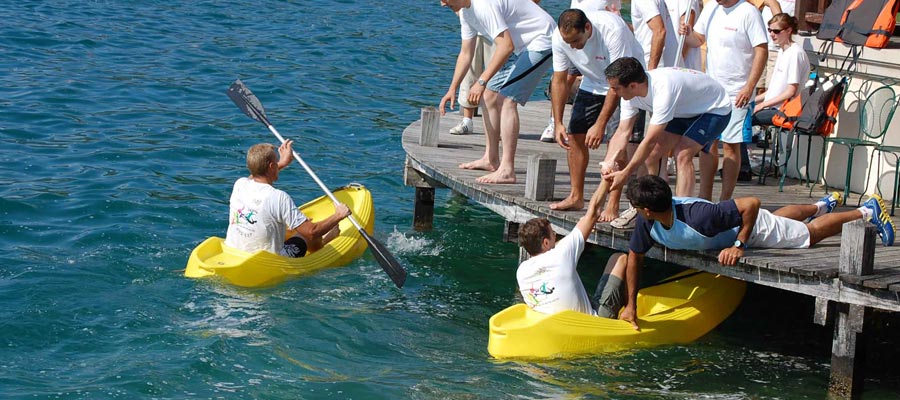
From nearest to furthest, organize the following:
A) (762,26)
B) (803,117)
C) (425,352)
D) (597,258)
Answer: (425,352) → (762,26) → (803,117) → (597,258)

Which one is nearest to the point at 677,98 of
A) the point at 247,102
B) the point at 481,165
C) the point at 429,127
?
the point at 481,165

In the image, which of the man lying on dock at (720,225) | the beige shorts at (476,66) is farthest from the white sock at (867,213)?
the beige shorts at (476,66)

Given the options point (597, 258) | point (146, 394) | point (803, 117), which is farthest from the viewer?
point (597, 258)

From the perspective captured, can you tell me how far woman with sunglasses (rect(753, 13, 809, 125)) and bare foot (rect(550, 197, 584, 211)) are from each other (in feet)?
7.93

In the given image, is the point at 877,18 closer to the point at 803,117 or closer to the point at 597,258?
the point at 803,117

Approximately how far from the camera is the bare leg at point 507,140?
10.2m

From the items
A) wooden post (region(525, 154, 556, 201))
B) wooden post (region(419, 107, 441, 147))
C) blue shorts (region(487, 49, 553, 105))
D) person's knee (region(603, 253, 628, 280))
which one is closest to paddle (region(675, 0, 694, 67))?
blue shorts (region(487, 49, 553, 105))

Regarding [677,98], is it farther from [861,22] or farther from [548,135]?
[548,135]

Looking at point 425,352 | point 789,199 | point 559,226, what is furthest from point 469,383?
point 789,199

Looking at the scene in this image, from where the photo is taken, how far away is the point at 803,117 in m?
10.7

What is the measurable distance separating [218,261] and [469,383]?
2.61 meters

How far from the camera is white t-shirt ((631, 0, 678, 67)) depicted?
33.4 ft

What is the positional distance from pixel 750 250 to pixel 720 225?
0.38 meters

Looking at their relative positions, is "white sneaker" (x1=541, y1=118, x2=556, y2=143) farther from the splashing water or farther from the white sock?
the white sock
